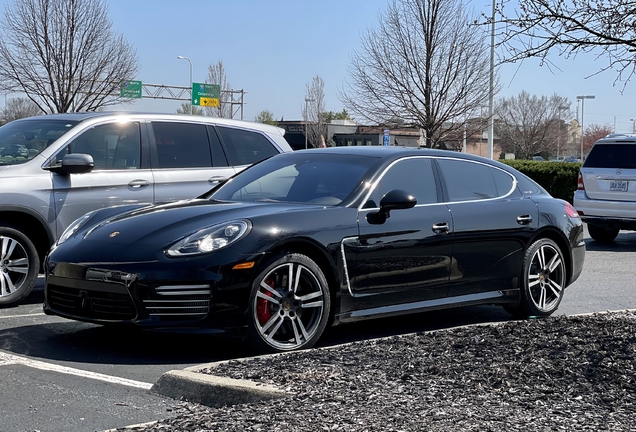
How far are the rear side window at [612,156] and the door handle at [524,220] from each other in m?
7.67

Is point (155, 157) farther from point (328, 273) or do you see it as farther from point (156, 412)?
point (156, 412)

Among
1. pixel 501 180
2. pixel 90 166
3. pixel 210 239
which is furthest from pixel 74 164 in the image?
pixel 501 180

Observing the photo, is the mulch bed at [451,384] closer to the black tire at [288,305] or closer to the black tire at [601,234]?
the black tire at [288,305]

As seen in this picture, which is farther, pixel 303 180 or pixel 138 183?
pixel 138 183

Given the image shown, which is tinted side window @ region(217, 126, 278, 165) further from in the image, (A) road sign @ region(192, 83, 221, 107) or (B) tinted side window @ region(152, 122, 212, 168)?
(A) road sign @ region(192, 83, 221, 107)

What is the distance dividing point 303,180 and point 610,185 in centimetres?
920

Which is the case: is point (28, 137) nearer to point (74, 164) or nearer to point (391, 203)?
point (74, 164)

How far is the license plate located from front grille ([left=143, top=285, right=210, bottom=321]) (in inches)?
416

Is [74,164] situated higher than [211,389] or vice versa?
[74,164]

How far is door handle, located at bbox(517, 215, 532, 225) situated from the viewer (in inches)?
301

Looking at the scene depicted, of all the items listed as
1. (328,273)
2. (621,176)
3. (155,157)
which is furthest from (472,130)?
(328,273)

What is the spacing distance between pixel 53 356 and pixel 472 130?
27.0 meters

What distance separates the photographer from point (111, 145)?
340 inches

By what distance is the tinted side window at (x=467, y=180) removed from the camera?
738 centimetres
